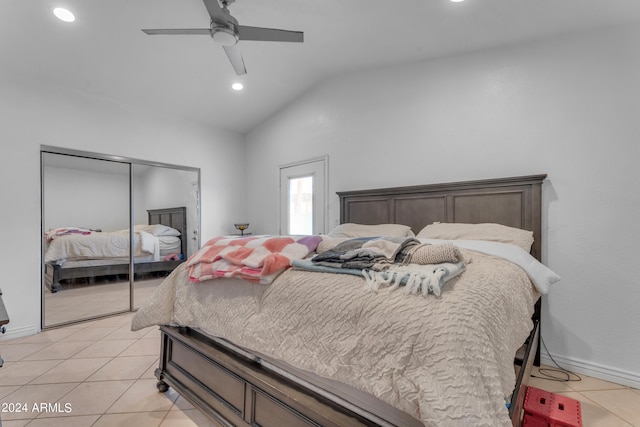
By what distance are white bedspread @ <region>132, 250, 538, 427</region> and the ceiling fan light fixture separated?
63.6 inches

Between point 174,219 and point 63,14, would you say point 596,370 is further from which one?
point 63,14

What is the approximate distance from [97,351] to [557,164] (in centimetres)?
410

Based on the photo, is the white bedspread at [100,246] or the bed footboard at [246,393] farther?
the white bedspread at [100,246]

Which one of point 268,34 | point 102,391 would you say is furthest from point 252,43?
point 102,391

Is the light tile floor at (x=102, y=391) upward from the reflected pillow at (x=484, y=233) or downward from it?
downward

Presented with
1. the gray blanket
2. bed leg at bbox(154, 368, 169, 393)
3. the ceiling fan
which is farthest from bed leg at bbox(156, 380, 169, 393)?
the ceiling fan

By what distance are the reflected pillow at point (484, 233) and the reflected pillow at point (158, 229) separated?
3173 millimetres

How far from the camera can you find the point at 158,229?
388cm

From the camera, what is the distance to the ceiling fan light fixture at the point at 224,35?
6.55 feet

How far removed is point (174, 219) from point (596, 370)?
4511 millimetres

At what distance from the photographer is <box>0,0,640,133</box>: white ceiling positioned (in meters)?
2.27

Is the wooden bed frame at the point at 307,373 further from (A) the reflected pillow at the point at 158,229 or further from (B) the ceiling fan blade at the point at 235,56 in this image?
(A) the reflected pillow at the point at 158,229

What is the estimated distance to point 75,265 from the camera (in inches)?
128

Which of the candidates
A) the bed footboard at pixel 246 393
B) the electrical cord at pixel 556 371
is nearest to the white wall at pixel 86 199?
the bed footboard at pixel 246 393
